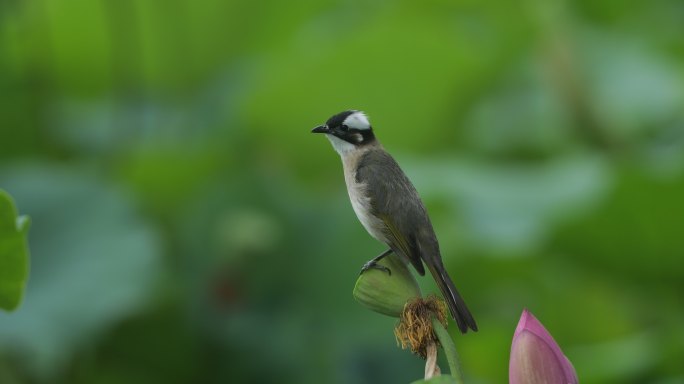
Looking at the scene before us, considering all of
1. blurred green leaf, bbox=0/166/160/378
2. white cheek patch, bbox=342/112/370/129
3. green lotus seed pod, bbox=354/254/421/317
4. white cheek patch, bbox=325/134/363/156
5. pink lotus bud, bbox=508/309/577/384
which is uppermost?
white cheek patch, bbox=342/112/370/129

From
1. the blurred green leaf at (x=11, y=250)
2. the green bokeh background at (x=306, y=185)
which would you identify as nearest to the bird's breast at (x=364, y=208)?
the blurred green leaf at (x=11, y=250)

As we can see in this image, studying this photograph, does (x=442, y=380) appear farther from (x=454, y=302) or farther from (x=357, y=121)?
(x=357, y=121)

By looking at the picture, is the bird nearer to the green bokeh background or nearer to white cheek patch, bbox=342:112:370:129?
white cheek patch, bbox=342:112:370:129

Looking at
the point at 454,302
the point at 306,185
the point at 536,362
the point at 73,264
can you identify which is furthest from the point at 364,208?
the point at 306,185

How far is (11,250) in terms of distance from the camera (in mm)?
990

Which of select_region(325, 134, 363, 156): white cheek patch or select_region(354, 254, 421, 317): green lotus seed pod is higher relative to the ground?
select_region(325, 134, 363, 156): white cheek patch

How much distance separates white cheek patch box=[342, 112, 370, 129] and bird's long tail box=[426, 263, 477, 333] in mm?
141

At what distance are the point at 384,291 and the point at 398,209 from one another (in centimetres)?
19

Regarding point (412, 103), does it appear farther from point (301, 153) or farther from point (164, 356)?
point (164, 356)

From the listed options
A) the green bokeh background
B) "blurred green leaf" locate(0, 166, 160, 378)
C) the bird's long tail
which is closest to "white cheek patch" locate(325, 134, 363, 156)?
the bird's long tail

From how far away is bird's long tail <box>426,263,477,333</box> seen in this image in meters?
0.85

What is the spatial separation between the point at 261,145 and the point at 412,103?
501mm

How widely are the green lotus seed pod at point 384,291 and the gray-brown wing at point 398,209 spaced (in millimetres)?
137

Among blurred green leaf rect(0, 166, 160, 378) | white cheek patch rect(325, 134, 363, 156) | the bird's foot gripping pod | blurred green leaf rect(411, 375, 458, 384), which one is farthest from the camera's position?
blurred green leaf rect(0, 166, 160, 378)
